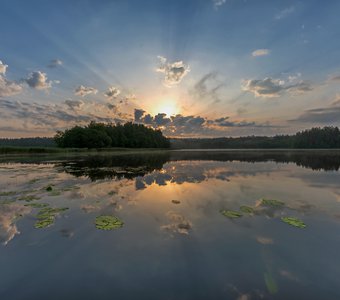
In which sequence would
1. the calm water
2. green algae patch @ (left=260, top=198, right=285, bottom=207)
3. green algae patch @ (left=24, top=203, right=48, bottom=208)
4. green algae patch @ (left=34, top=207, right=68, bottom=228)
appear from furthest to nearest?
green algae patch @ (left=260, top=198, right=285, bottom=207) → green algae patch @ (left=24, top=203, right=48, bottom=208) → green algae patch @ (left=34, top=207, right=68, bottom=228) → the calm water

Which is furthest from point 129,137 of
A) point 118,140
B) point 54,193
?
point 54,193

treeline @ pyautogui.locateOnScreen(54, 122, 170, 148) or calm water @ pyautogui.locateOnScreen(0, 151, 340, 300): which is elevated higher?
treeline @ pyautogui.locateOnScreen(54, 122, 170, 148)

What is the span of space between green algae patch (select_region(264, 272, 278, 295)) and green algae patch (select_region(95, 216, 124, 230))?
5.83m

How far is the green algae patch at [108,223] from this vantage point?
942cm

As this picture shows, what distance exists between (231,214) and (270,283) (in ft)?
18.3

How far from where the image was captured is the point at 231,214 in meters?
11.1

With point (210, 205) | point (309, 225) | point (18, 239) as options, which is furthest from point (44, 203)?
point (309, 225)

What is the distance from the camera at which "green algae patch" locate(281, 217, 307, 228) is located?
9.71 metres

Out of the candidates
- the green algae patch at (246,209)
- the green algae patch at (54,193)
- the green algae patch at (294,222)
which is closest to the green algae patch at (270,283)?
the green algae patch at (294,222)

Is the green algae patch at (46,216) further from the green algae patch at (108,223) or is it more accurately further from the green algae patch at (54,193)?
the green algae patch at (54,193)

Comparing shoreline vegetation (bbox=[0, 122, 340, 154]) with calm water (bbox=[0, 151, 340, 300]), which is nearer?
calm water (bbox=[0, 151, 340, 300])

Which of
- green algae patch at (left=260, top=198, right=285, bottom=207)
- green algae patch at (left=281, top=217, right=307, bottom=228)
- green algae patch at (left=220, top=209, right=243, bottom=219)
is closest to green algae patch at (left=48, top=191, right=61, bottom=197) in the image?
green algae patch at (left=220, top=209, right=243, bottom=219)

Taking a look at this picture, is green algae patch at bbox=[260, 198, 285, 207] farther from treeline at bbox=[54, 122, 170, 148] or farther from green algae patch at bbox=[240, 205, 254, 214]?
treeline at bbox=[54, 122, 170, 148]

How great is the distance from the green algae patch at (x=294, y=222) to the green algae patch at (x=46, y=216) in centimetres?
1024
